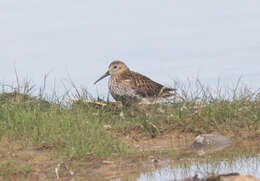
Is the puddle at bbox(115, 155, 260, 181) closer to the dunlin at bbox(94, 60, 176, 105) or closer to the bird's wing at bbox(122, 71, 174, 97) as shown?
the dunlin at bbox(94, 60, 176, 105)

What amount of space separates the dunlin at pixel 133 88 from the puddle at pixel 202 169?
4525 mm

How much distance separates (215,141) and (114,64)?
5.07m

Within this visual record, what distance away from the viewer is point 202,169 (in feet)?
28.3

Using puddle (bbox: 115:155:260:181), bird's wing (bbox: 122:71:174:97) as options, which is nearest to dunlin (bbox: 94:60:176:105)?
bird's wing (bbox: 122:71:174:97)

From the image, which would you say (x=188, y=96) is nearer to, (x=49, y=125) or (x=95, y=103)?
(x=95, y=103)

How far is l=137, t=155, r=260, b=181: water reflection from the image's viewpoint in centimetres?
818

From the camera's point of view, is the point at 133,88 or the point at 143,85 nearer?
the point at 133,88

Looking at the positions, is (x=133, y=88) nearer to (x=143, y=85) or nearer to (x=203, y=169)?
(x=143, y=85)

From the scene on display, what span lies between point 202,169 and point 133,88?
560 cm

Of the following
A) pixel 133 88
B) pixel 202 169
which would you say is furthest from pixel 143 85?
pixel 202 169

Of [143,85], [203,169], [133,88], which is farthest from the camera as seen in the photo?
[143,85]

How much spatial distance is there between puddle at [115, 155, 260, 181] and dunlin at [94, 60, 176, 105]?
4.53 metres

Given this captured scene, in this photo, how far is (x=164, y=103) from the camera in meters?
Answer: 13.2

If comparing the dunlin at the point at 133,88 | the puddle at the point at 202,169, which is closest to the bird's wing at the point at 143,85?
the dunlin at the point at 133,88
